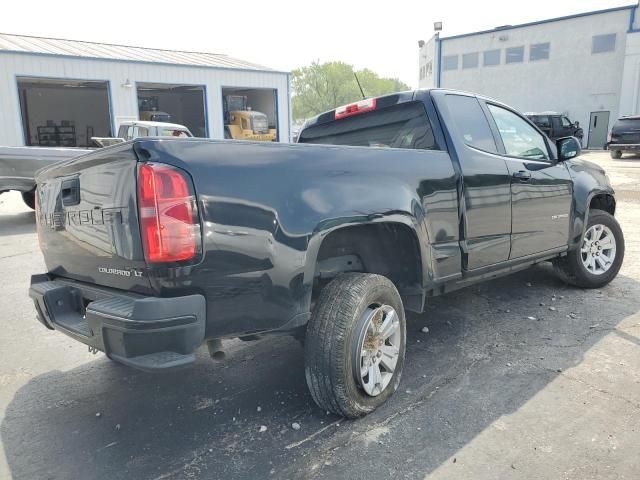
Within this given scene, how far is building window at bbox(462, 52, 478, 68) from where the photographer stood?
39.2 m

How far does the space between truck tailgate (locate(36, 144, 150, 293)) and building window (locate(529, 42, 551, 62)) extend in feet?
125

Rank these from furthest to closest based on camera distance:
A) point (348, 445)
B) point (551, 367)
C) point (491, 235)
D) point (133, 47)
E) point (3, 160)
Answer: point (133, 47), point (3, 160), point (491, 235), point (551, 367), point (348, 445)

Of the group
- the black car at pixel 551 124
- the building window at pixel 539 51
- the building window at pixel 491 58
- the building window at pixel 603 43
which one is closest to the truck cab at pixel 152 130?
the black car at pixel 551 124

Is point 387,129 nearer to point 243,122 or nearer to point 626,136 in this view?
point 626,136

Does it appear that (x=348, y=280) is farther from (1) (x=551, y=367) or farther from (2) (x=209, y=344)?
(1) (x=551, y=367)

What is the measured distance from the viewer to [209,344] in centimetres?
266

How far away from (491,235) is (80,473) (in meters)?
3.05

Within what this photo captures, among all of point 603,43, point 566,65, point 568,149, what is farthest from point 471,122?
point 566,65

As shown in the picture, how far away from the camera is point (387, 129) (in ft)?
13.4

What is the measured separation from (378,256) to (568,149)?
2389 mm

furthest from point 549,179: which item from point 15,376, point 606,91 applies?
point 606,91

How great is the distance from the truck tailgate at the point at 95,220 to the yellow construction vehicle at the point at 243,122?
2128 centimetres

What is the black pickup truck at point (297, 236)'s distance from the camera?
2.33 metres

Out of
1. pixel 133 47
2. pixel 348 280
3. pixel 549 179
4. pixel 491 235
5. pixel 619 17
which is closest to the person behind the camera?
Result: pixel 348 280
